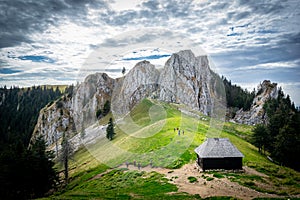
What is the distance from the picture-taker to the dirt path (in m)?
25.8

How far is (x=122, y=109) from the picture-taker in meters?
107

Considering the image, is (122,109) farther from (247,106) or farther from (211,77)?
(247,106)

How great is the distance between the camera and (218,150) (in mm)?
38938

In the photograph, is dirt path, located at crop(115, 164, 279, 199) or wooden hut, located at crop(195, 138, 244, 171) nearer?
dirt path, located at crop(115, 164, 279, 199)

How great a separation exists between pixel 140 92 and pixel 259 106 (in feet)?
254

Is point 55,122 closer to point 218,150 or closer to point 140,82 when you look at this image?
point 140,82

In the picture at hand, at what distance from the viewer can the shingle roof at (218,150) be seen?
124 feet

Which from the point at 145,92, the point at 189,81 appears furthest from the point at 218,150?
the point at 189,81

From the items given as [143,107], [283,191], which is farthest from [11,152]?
[143,107]

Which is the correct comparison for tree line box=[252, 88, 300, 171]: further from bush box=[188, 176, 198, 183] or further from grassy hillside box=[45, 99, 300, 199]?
bush box=[188, 176, 198, 183]

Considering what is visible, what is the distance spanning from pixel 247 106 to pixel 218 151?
142 m

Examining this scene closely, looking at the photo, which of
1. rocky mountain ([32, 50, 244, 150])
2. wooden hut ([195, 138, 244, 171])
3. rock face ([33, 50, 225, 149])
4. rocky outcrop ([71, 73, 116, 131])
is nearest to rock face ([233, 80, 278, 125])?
rocky mountain ([32, 50, 244, 150])

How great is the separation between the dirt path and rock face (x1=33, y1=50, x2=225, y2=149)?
3139 inches

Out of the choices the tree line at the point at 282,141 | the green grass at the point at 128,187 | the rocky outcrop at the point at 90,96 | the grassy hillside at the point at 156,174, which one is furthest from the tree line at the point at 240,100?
the green grass at the point at 128,187
